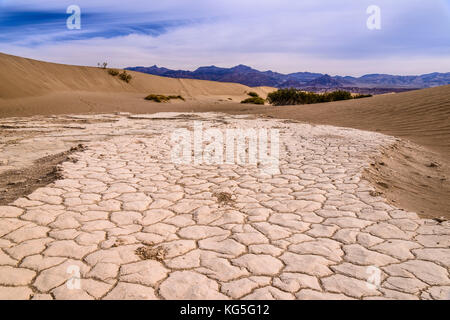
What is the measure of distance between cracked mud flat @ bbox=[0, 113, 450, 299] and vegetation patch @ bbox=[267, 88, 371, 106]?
42.9ft

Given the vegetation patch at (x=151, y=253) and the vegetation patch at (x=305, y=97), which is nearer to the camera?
the vegetation patch at (x=151, y=253)

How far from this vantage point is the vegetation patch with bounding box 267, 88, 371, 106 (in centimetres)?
1628

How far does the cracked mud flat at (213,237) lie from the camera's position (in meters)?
1.88

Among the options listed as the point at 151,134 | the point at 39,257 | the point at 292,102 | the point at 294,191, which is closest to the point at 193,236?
the point at 39,257

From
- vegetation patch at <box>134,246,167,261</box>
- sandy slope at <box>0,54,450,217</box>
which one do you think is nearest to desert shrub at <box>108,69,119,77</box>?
sandy slope at <box>0,54,450,217</box>

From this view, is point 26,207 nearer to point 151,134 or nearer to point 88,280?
point 88,280

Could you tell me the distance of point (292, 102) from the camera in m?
17.6

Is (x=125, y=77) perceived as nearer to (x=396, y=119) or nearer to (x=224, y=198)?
(x=396, y=119)

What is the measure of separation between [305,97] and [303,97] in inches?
4.6

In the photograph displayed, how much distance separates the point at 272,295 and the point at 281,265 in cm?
33

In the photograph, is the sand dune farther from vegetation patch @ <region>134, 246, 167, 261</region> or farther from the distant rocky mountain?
the distant rocky mountain

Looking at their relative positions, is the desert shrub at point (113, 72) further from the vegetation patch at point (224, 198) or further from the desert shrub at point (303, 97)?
the vegetation patch at point (224, 198)

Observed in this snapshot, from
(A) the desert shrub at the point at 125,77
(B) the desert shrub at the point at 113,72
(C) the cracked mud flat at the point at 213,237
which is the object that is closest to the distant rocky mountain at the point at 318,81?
(A) the desert shrub at the point at 125,77
